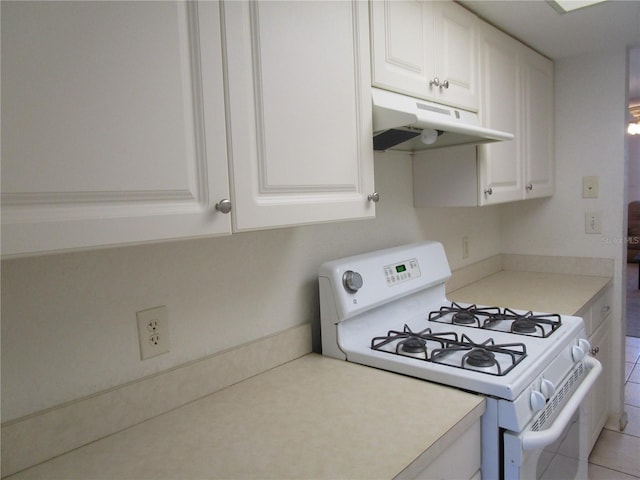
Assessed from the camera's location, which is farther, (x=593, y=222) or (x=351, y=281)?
(x=593, y=222)

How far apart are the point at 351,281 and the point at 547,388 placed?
0.60 meters

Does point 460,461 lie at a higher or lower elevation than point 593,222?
lower

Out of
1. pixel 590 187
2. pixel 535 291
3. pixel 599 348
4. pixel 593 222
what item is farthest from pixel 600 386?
pixel 590 187

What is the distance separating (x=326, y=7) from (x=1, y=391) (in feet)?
3.54

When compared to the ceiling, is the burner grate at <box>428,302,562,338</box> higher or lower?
lower

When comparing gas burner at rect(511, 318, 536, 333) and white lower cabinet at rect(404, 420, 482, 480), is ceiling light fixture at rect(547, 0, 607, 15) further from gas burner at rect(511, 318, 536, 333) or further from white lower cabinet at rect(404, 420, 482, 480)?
white lower cabinet at rect(404, 420, 482, 480)

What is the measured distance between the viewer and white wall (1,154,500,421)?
0.86m

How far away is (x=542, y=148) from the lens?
93.0 inches

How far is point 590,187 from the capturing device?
2.44 metres

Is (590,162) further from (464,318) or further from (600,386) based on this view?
(464,318)

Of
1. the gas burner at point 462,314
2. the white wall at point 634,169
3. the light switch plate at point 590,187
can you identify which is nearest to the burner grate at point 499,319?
the gas burner at point 462,314

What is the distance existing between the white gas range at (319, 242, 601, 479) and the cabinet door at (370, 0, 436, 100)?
22.2 inches

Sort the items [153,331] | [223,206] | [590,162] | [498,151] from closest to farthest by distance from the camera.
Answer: [223,206] → [153,331] → [498,151] → [590,162]

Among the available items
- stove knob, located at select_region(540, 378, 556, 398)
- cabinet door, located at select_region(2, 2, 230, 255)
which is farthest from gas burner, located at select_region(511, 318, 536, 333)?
cabinet door, located at select_region(2, 2, 230, 255)
